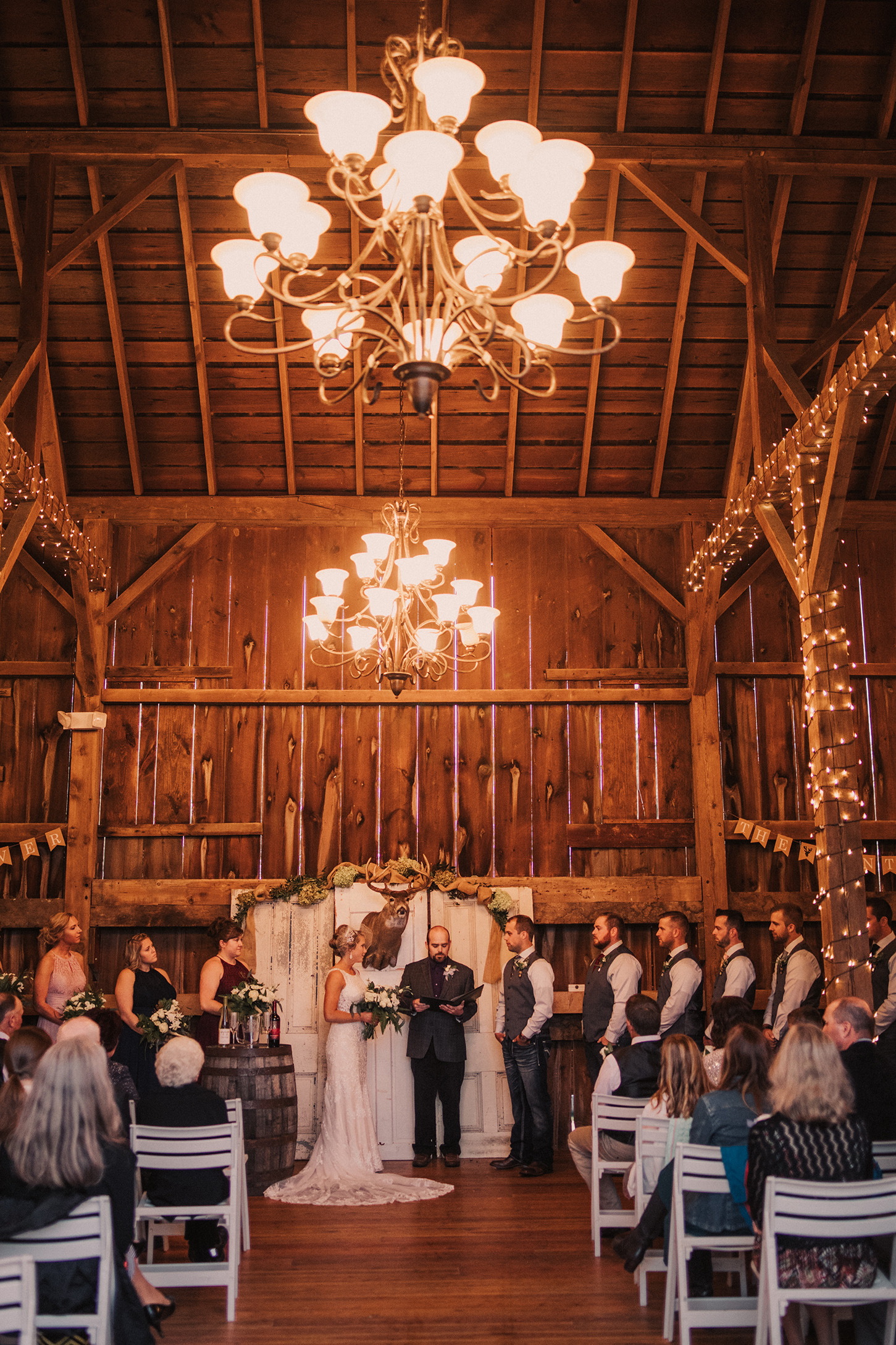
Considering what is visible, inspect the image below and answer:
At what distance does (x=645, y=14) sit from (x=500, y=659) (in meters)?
4.59

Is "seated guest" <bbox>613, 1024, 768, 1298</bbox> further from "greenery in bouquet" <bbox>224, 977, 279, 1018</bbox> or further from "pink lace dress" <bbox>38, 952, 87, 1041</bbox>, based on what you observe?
"pink lace dress" <bbox>38, 952, 87, 1041</bbox>

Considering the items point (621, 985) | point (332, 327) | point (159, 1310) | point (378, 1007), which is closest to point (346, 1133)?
point (378, 1007)

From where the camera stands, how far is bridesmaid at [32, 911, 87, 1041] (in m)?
7.58

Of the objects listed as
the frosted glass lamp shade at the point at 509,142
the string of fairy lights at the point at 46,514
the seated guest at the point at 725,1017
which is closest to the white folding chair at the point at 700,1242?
the seated guest at the point at 725,1017

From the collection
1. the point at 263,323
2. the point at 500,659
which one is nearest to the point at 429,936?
the point at 500,659

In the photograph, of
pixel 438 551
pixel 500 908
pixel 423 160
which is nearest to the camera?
pixel 423 160

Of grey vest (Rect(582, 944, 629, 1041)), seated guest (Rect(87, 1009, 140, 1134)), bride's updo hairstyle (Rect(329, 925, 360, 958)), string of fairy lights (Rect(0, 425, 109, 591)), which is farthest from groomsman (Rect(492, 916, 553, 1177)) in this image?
string of fairy lights (Rect(0, 425, 109, 591))

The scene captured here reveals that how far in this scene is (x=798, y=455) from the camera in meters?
6.18

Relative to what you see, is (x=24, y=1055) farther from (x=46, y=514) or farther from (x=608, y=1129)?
(x=46, y=514)

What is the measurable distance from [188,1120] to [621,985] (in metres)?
3.36

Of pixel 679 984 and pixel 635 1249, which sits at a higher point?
pixel 679 984

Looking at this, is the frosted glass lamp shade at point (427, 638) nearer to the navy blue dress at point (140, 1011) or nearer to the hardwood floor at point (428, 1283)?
the navy blue dress at point (140, 1011)

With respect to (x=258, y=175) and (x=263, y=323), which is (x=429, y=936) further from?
(x=258, y=175)

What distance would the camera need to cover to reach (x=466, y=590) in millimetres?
6910
